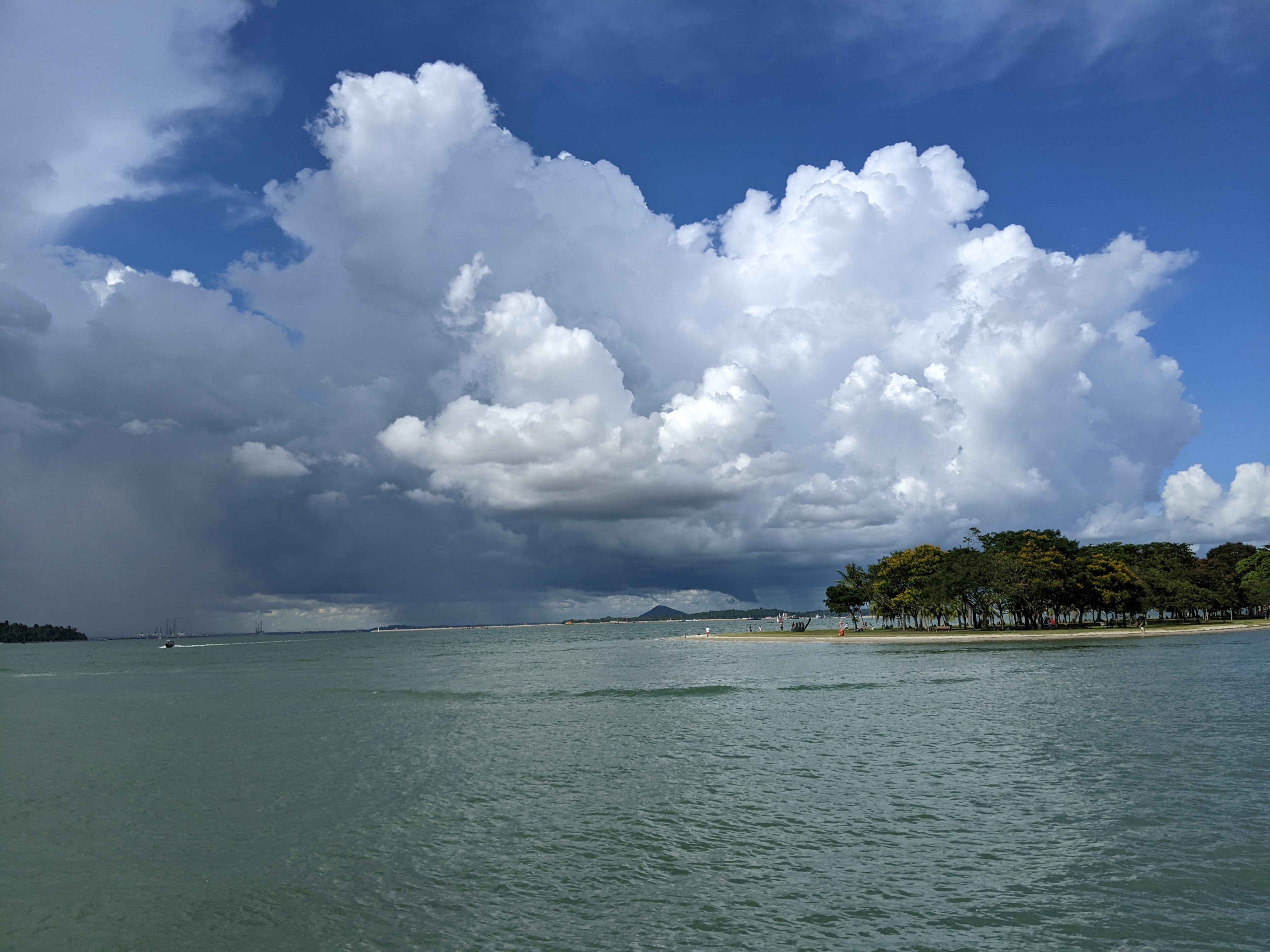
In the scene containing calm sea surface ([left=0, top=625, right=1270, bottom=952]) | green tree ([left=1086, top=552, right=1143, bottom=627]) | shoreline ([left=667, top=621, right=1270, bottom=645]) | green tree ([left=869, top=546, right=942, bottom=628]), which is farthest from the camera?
green tree ([left=869, top=546, right=942, bottom=628])

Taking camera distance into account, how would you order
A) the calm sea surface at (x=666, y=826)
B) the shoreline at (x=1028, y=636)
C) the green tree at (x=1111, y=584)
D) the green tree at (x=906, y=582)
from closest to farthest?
the calm sea surface at (x=666, y=826)
the shoreline at (x=1028, y=636)
the green tree at (x=1111, y=584)
the green tree at (x=906, y=582)

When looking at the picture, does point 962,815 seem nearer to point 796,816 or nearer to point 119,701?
point 796,816

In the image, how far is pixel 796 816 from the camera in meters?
20.7

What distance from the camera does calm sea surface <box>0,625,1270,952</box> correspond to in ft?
46.2

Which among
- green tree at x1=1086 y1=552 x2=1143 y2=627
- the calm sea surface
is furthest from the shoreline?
the calm sea surface

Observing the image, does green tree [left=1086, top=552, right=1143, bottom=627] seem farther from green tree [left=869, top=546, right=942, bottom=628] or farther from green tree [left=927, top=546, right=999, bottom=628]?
green tree [left=869, top=546, right=942, bottom=628]

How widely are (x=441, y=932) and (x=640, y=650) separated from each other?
116m

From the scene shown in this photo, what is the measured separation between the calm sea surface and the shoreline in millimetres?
61673

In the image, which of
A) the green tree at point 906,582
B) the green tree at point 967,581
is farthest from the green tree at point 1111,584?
the green tree at point 906,582

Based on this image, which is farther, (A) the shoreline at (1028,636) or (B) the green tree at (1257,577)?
(B) the green tree at (1257,577)

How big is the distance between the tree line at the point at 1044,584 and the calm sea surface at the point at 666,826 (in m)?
69.3

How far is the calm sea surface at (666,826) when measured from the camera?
14070mm

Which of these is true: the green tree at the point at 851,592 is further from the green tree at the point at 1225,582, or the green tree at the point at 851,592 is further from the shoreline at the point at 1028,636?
the green tree at the point at 1225,582

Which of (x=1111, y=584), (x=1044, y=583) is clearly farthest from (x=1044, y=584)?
(x=1111, y=584)
